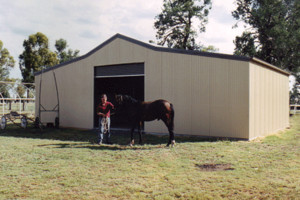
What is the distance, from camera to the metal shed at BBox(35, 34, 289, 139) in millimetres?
10867

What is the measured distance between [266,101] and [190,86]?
3881mm

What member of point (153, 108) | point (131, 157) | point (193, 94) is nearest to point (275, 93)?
point (193, 94)

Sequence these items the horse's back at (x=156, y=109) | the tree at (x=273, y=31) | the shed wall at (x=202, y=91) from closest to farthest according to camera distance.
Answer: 1. the horse's back at (x=156, y=109)
2. the shed wall at (x=202, y=91)
3. the tree at (x=273, y=31)

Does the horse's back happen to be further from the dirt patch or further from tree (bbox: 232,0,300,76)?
tree (bbox: 232,0,300,76)

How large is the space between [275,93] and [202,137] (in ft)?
18.8

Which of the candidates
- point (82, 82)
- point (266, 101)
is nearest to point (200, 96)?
point (266, 101)

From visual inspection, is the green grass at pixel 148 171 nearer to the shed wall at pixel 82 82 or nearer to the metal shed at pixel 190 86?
the metal shed at pixel 190 86

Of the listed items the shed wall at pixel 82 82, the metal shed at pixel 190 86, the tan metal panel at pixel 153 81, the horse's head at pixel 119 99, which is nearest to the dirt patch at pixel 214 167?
the horse's head at pixel 119 99

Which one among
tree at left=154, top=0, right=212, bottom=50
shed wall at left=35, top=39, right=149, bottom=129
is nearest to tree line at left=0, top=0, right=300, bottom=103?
tree at left=154, top=0, right=212, bottom=50

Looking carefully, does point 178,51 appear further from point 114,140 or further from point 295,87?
point 295,87

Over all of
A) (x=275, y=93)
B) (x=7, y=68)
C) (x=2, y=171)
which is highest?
(x=7, y=68)

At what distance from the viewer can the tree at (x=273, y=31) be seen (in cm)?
2520

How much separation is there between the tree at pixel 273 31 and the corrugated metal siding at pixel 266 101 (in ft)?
34.3

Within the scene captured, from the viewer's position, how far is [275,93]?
14.4m
